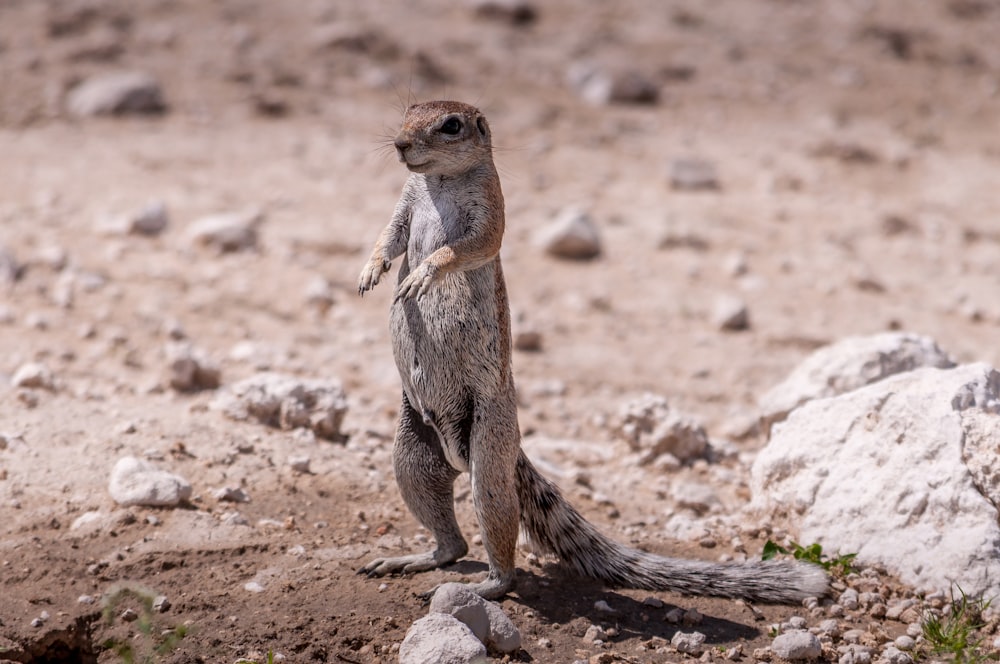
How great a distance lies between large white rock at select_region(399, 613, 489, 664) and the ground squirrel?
0.52 m

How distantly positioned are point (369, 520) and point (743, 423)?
2741mm

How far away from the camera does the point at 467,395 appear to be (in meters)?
4.86

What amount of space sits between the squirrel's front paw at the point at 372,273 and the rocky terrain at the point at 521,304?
840 millimetres

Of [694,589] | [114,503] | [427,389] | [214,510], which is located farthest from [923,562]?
[114,503]

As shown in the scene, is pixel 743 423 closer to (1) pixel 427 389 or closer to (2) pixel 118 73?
(1) pixel 427 389

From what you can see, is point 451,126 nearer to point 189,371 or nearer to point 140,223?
point 189,371

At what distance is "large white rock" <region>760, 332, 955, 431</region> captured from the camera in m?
6.46

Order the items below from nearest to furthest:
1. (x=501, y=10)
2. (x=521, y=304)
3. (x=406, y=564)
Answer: (x=406, y=564) → (x=521, y=304) → (x=501, y=10)

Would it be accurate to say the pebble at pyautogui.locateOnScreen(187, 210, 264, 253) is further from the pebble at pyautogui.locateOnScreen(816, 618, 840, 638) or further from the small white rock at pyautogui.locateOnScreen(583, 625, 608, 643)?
the pebble at pyautogui.locateOnScreen(816, 618, 840, 638)

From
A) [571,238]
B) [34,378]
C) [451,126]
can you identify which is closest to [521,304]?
[571,238]

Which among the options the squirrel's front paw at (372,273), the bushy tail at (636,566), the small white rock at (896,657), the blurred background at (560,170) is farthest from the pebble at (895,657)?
the blurred background at (560,170)

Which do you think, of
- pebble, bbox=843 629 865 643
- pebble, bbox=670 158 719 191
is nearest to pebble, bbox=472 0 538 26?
pebble, bbox=670 158 719 191

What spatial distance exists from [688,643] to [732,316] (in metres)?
4.38

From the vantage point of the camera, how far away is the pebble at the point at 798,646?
180 inches
